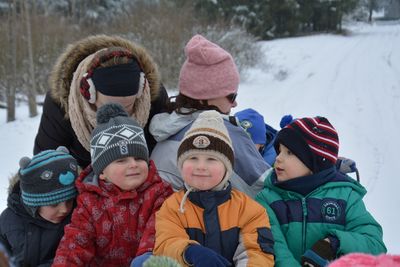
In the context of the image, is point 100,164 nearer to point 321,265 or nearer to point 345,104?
point 321,265

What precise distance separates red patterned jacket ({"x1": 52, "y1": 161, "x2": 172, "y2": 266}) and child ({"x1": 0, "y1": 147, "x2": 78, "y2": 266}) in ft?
0.51

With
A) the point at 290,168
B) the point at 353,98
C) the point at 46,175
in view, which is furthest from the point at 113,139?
the point at 353,98

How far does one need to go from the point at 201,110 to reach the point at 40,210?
1.13 meters

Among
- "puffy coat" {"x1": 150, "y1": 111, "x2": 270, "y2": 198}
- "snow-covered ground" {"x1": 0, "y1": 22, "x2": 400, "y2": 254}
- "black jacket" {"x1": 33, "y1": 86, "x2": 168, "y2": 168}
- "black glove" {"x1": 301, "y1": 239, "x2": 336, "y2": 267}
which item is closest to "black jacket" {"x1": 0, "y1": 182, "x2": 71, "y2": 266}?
"black jacket" {"x1": 33, "y1": 86, "x2": 168, "y2": 168}

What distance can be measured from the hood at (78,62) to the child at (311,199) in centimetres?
104

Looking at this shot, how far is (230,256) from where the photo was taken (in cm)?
Answer: 229

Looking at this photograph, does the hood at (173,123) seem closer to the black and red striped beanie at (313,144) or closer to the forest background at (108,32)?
the black and red striped beanie at (313,144)

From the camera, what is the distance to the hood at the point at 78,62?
3.02m

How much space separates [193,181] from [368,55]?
22168mm

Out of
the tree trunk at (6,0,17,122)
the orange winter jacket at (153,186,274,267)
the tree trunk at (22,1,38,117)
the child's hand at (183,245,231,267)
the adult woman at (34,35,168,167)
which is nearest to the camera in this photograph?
the child's hand at (183,245,231,267)

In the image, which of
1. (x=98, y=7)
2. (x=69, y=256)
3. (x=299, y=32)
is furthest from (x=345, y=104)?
(x=299, y=32)

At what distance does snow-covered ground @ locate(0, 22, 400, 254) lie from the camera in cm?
726

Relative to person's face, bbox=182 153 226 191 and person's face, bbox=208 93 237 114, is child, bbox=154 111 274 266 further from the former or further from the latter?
person's face, bbox=208 93 237 114

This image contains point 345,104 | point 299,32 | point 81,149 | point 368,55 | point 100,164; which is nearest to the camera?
point 100,164
